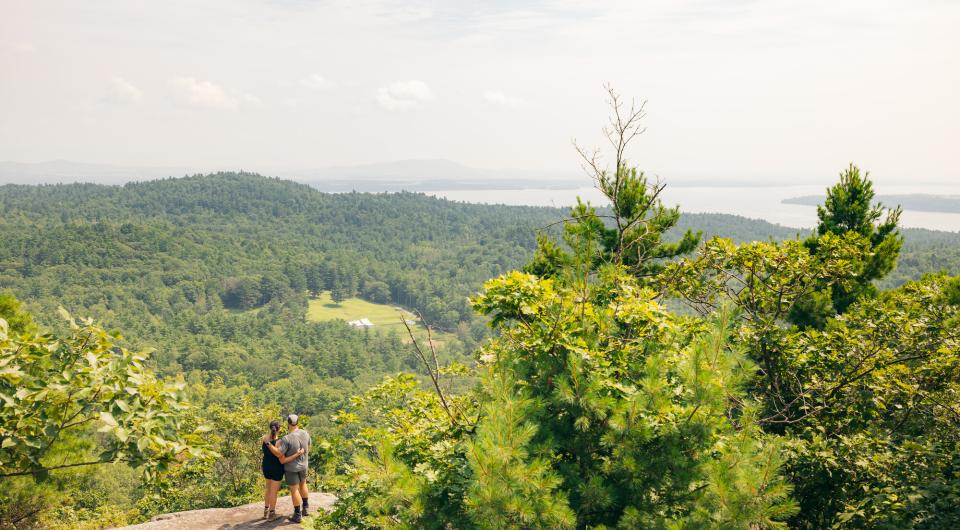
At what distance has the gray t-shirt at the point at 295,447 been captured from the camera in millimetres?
7031

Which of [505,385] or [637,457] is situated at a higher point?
[505,385]

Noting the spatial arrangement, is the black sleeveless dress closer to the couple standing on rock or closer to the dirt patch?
the couple standing on rock

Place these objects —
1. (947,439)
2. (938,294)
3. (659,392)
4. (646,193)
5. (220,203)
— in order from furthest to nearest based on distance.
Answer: (220,203) < (646,193) < (938,294) < (947,439) < (659,392)

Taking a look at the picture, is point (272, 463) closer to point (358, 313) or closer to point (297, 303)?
point (297, 303)

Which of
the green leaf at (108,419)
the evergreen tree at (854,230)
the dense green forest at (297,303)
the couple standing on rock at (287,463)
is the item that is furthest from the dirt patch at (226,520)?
the evergreen tree at (854,230)

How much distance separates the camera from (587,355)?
3.73m

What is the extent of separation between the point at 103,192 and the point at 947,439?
225m

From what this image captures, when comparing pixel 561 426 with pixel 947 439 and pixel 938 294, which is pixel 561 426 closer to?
pixel 947 439

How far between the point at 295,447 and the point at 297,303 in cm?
11232

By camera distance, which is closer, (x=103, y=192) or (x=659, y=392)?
(x=659, y=392)

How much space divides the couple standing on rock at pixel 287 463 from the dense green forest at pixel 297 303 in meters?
0.38

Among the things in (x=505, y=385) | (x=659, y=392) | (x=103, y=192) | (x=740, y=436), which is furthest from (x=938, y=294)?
(x=103, y=192)

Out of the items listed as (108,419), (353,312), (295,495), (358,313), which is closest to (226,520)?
(295,495)

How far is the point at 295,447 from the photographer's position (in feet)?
23.2
